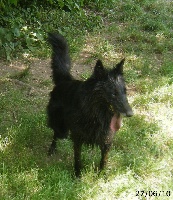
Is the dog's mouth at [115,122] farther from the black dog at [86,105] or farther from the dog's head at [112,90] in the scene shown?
the dog's head at [112,90]

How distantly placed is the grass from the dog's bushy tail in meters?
0.92

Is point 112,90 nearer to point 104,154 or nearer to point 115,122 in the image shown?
point 115,122

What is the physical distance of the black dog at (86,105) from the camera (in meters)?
3.45

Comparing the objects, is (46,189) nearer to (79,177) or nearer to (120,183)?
(79,177)

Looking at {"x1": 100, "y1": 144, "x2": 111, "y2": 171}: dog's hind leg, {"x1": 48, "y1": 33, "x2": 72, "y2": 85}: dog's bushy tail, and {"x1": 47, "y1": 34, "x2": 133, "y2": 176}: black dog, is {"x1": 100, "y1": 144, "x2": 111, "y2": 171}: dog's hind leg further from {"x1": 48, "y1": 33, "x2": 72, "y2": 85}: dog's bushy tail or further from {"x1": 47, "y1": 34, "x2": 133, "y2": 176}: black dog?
{"x1": 48, "y1": 33, "x2": 72, "y2": 85}: dog's bushy tail

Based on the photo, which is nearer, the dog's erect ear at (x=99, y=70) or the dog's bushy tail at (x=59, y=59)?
the dog's erect ear at (x=99, y=70)

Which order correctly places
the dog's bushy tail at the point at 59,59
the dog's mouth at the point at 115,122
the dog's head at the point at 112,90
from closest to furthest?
1. the dog's head at the point at 112,90
2. the dog's mouth at the point at 115,122
3. the dog's bushy tail at the point at 59,59

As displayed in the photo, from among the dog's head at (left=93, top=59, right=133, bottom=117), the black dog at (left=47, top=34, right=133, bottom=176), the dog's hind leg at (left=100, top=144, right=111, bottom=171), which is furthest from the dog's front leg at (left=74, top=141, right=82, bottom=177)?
the dog's head at (left=93, top=59, right=133, bottom=117)

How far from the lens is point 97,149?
14.8 ft

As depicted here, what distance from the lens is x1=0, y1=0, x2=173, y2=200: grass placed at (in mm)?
3738

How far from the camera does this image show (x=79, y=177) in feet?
13.2
